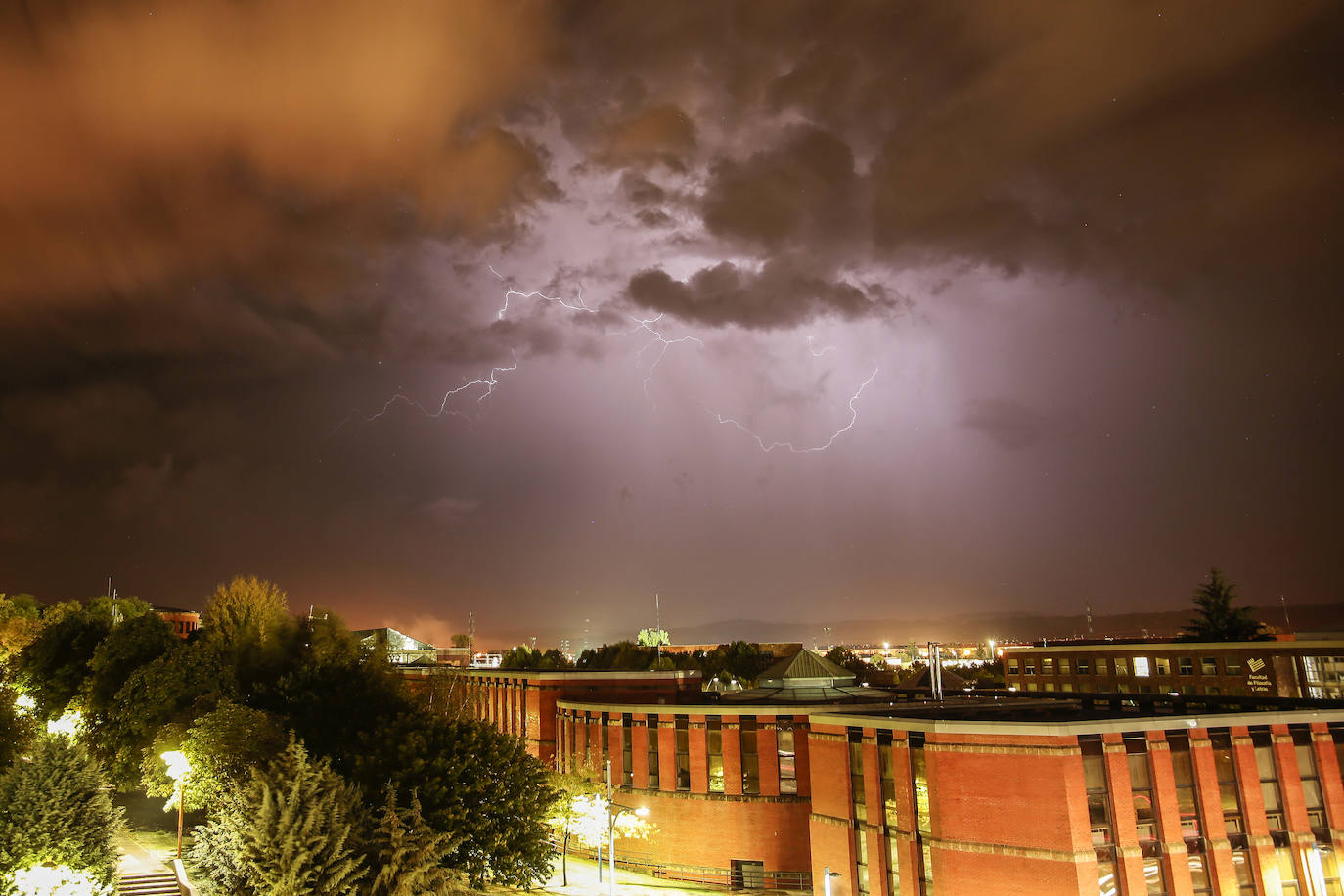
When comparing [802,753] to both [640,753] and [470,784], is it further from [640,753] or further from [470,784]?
[470,784]

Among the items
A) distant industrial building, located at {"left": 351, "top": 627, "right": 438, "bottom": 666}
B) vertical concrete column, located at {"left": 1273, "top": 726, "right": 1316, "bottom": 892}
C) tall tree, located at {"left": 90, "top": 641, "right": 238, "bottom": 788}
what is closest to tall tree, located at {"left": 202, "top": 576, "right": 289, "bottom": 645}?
tall tree, located at {"left": 90, "top": 641, "right": 238, "bottom": 788}

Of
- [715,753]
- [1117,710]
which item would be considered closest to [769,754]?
[715,753]

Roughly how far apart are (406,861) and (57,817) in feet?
53.3

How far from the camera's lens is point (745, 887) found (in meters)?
44.7

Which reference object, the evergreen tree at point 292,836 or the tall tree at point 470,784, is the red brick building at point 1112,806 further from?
the evergreen tree at point 292,836

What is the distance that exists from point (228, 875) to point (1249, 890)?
3705 centimetres

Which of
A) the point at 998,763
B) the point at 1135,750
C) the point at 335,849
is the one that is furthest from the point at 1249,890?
the point at 335,849

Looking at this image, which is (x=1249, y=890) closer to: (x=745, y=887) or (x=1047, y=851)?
(x=1047, y=851)

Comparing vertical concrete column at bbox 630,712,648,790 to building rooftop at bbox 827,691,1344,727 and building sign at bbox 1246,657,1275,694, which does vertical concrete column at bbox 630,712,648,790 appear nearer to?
building rooftop at bbox 827,691,1344,727

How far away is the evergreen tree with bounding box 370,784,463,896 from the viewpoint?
26.8 meters

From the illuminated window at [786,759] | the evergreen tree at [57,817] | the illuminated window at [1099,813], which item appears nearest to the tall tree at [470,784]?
the evergreen tree at [57,817]

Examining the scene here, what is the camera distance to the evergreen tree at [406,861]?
26750 mm

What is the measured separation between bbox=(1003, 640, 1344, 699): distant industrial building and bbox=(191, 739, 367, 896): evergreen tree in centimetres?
8958

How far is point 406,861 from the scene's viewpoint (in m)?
27.5
